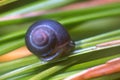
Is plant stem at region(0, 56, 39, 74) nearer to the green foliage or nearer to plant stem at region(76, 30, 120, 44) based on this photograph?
the green foliage

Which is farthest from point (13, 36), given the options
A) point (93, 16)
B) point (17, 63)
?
point (93, 16)

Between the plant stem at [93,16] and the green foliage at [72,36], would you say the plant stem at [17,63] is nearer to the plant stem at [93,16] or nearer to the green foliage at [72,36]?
the green foliage at [72,36]

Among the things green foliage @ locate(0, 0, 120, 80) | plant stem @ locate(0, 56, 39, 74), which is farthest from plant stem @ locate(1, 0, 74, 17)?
plant stem @ locate(0, 56, 39, 74)

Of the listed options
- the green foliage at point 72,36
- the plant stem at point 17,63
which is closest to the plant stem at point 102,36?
the green foliage at point 72,36

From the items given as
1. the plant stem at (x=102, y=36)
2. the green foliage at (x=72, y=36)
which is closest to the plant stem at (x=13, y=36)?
the green foliage at (x=72, y=36)

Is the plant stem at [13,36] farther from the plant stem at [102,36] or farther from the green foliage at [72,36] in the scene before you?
the plant stem at [102,36]

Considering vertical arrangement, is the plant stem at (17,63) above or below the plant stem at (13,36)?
below

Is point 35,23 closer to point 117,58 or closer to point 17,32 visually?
point 17,32

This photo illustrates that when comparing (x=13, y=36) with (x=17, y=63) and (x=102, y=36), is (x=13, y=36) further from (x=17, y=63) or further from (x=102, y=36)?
(x=102, y=36)

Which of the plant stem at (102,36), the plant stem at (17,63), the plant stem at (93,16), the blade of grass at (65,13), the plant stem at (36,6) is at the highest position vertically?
the plant stem at (36,6)
